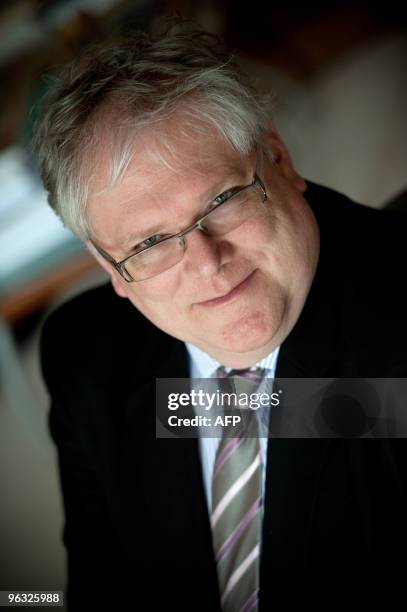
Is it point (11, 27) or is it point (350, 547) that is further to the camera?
point (11, 27)

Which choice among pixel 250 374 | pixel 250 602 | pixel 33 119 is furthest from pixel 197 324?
pixel 33 119

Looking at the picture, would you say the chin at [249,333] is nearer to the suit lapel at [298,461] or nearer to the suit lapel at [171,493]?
the suit lapel at [298,461]

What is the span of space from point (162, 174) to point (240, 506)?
26.4 inches

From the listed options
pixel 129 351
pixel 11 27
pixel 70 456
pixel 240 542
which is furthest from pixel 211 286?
pixel 11 27

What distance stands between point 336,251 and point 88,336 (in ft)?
1.92

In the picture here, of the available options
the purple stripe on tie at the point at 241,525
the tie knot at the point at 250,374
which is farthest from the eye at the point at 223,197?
the purple stripe on tie at the point at 241,525

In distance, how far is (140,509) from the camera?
142 cm

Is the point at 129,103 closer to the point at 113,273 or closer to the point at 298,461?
the point at 113,273

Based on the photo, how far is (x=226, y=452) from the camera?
131 cm

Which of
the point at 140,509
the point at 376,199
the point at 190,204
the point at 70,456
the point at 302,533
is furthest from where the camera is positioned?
the point at 376,199

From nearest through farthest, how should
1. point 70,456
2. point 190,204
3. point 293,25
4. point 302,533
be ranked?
point 190,204, point 302,533, point 70,456, point 293,25

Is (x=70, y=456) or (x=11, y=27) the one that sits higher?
(x=11, y=27)

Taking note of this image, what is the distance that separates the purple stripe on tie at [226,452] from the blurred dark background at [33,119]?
0.64 meters

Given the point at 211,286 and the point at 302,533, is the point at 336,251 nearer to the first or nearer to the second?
the point at 211,286
